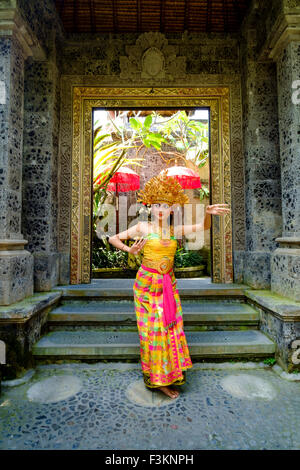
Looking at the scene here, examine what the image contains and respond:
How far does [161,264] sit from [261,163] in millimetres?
2404

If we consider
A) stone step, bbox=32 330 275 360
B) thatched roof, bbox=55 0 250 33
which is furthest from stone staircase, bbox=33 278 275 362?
thatched roof, bbox=55 0 250 33

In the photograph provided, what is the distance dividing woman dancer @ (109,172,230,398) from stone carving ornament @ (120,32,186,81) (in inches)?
104

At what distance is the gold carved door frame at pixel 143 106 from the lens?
4.43 m

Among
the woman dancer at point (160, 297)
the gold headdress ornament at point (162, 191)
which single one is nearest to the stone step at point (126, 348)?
the woman dancer at point (160, 297)

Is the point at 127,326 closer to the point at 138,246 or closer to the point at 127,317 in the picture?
the point at 127,317

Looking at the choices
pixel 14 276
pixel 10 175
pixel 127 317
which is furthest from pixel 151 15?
pixel 127 317

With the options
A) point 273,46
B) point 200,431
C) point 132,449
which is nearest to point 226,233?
point 273,46

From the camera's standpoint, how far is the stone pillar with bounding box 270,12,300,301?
3148 millimetres

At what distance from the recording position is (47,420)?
2.10 m

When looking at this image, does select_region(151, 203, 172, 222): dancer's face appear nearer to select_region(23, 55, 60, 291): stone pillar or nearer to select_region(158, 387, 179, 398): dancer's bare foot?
select_region(158, 387, 179, 398): dancer's bare foot

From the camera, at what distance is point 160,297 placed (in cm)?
255

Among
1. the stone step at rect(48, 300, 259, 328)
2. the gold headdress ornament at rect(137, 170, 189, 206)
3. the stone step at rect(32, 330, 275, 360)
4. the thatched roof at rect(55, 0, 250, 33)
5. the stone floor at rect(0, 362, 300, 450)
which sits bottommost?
the stone floor at rect(0, 362, 300, 450)

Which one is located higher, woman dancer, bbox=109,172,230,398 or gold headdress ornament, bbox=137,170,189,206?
gold headdress ornament, bbox=137,170,189,206

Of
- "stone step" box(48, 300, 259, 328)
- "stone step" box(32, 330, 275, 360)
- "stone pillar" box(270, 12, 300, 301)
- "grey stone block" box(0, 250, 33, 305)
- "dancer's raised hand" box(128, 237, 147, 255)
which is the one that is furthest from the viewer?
"stone step" box(48, 300, 259, 328)
